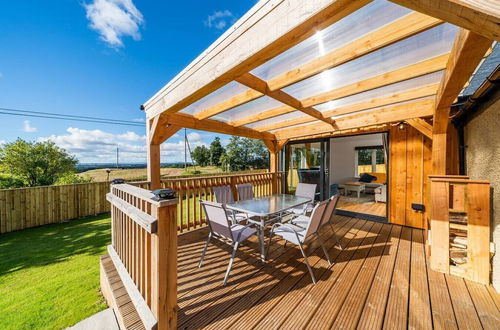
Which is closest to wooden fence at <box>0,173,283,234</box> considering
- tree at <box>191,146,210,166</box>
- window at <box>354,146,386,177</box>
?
window at <box>354,146,386,177</box>

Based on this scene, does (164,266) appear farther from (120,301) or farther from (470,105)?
(470,105)

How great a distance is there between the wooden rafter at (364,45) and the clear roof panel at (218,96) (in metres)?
0.47

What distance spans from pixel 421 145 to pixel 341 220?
225 centimetres

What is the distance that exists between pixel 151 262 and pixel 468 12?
7.72 feet

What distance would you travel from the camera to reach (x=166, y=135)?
329cm

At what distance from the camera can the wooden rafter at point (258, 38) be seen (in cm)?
101

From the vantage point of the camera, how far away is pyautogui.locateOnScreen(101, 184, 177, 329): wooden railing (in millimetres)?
1348

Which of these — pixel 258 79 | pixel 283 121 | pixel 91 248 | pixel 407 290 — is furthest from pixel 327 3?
pixel 91 248

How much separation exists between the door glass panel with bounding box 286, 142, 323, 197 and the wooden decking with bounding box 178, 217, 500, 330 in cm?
279

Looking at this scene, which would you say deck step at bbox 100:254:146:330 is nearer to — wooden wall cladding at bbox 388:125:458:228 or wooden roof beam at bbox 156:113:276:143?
wooden roof beam at bbox 156:113:276:143

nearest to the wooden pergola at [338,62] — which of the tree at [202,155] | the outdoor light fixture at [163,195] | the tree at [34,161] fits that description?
the outdoor light fixture at [163,195]

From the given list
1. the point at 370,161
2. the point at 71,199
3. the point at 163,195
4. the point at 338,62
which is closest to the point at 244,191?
the point at 163,195

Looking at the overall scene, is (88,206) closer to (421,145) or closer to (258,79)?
(258,79)

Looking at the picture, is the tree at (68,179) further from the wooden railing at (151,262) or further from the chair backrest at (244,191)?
the wooden railing at (151,262)
